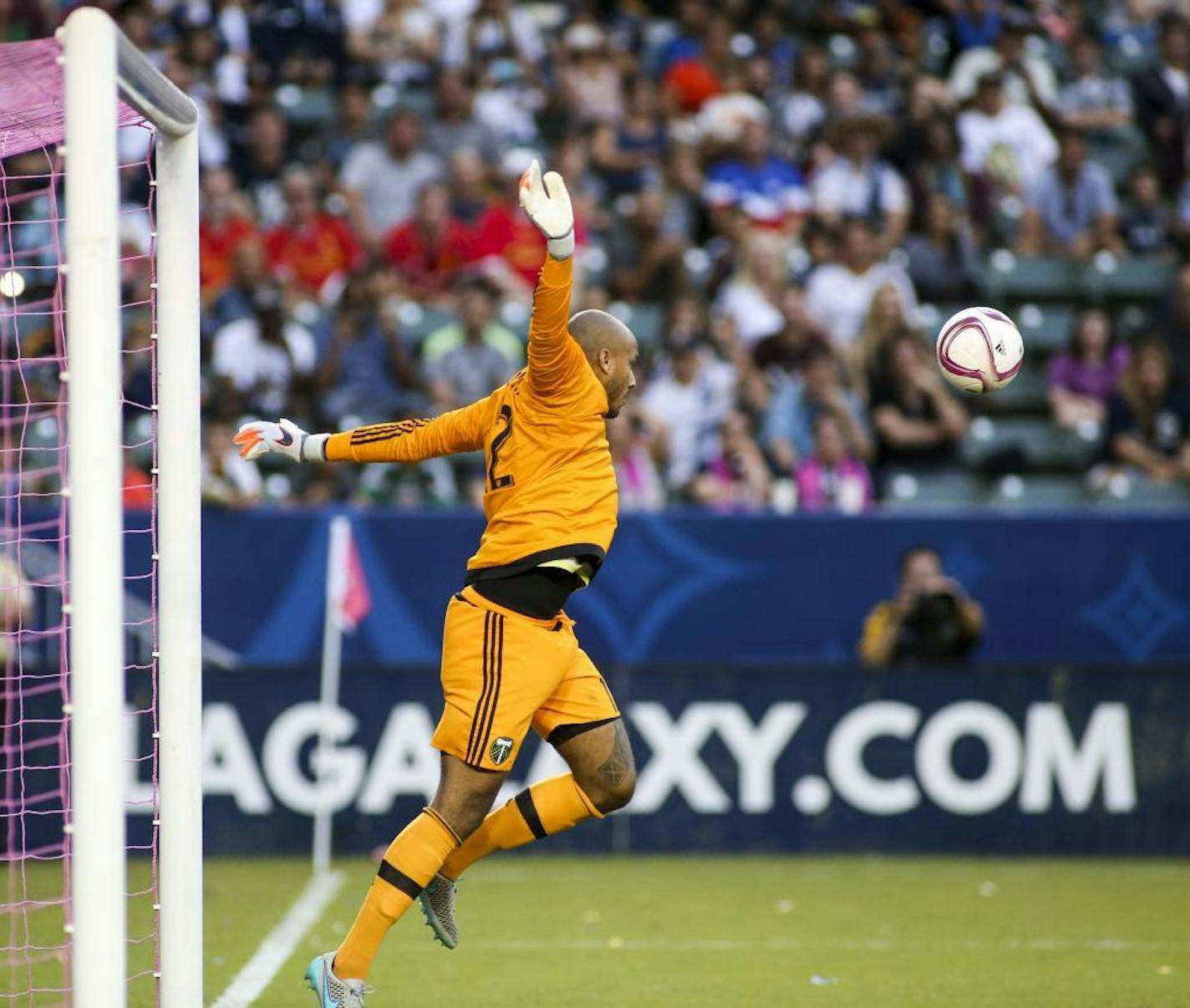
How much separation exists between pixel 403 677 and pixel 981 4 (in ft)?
32.0

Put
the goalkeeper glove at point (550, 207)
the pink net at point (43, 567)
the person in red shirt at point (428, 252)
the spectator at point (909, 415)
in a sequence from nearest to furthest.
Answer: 1. the goalkeeper glove at point (550, 207)
2. the pink net at point (43, 567)
3. the spectator at point (909, 415)
4. the person in red shirt at point (428, 252)

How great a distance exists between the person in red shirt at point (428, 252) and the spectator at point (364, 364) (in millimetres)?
805

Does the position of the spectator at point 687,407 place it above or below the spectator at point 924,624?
above

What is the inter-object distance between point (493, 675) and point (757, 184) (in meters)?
9.72

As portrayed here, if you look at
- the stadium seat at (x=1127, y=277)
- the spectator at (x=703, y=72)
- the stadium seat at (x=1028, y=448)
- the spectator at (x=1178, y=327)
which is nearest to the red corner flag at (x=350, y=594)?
the stadium seat at (x=1028, y=448)

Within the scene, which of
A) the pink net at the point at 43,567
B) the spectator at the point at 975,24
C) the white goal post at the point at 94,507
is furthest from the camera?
the spectator at the point at 975,24

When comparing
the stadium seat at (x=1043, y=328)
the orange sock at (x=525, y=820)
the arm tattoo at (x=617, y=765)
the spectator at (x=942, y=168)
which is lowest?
the orange sock at (x=525, y=820)

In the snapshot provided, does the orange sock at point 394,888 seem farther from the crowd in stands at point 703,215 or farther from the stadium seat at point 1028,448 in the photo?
the stadium seat at point 1028,448

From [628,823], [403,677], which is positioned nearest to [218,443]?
[403,677]

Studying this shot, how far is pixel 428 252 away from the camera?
13742 millimetres

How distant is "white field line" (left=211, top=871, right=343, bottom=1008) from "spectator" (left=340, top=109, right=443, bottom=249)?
20.3 ft

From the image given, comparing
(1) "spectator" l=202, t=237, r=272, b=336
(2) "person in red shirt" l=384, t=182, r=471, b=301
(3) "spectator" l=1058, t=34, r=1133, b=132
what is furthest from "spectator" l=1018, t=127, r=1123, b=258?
(1) "spectator" l=202, t=237, r=272, b=336

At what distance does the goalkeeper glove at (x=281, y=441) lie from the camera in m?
5.91

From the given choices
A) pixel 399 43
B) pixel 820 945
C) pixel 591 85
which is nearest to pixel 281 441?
pixel 820 945
